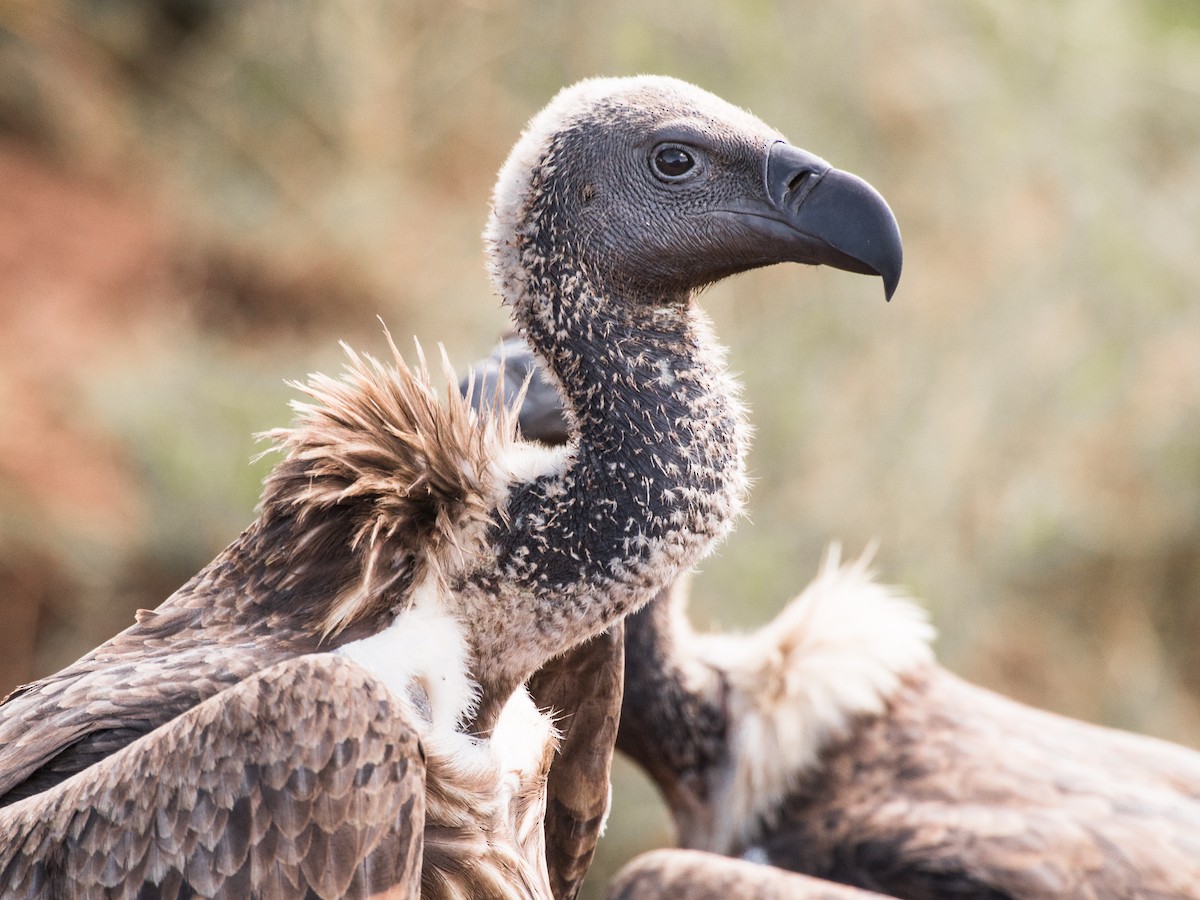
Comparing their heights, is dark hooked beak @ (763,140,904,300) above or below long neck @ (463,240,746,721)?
above

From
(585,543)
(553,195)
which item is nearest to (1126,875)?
(585,543)

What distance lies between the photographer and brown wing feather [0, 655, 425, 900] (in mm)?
2295

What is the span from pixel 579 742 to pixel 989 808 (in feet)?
3.79

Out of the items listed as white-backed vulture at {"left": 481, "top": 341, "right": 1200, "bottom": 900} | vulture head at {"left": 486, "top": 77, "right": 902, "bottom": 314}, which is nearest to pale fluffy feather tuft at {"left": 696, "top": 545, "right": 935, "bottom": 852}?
white-backed vulture at {"left": 481, "top": 341, "right": 1200, "bottom": 900}

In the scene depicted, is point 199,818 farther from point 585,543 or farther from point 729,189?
point 729,189

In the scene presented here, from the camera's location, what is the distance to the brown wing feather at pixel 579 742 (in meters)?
3.25

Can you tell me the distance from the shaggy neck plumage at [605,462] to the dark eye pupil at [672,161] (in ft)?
0.78

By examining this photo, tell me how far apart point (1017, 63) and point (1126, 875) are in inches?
259

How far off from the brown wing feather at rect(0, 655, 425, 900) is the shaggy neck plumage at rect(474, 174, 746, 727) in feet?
1.27

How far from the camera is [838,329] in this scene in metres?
7.96

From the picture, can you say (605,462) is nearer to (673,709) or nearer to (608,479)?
(608,479)

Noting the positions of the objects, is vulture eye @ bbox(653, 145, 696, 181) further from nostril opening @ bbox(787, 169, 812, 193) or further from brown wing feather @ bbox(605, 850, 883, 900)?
brown wing feather @ bbox(605, 850, 883, 900)

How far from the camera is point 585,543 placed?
2.60 meters

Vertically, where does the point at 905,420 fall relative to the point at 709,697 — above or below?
above
